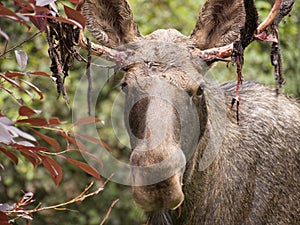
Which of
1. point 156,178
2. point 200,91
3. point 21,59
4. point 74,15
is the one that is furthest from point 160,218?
point 74,15

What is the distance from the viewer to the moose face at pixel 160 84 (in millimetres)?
3018

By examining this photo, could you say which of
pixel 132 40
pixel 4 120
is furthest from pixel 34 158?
pixel 132 40

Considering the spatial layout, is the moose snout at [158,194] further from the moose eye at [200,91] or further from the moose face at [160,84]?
the moose eye at [200,91]

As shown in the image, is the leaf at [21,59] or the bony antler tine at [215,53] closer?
the leaf at [21,59]

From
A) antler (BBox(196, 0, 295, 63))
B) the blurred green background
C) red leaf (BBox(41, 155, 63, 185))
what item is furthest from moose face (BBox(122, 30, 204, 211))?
the blurred green background

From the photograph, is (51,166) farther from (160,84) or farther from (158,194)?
(160,84)

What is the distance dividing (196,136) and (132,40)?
2.78ft

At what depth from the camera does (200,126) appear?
3.79 m

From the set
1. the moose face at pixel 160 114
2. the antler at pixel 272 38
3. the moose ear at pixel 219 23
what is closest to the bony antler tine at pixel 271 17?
the antler at pixel 272 38

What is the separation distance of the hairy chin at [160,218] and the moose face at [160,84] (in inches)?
17.0

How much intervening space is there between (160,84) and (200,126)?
1.50 feet

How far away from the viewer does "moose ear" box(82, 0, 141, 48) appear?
402 centimetres

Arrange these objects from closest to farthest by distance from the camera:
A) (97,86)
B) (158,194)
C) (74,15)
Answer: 1. (74,15)
2. (158,194)
3. (97,86)

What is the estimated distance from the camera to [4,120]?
1741mm
